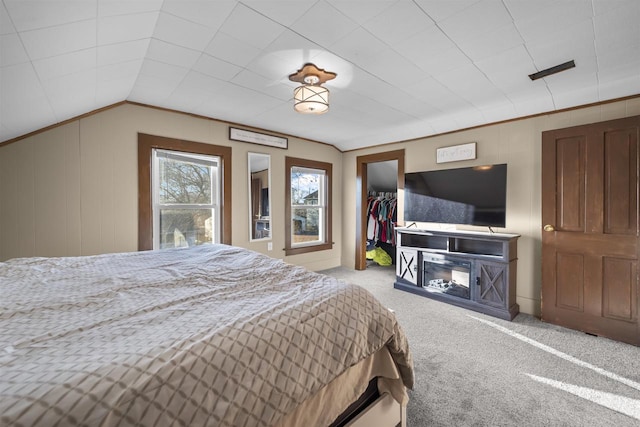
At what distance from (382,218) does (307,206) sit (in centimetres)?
151

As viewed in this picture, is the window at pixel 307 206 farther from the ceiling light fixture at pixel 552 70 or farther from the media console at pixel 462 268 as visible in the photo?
the ceiling light fixture at pixel 552 70

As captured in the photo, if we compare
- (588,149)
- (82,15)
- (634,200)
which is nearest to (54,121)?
(82,15)

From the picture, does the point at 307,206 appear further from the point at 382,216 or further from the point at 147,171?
the point at 147,171

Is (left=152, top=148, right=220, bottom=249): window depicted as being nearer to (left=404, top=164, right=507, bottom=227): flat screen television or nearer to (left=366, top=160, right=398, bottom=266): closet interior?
(left=404, top=164, right=507, bottom=227): flat screen television

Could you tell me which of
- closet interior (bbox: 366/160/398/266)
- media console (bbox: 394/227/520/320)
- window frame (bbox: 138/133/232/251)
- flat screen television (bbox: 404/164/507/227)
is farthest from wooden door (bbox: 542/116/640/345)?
window frame (bbox: 138/133/232/251)

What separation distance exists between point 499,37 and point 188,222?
342 centimetres

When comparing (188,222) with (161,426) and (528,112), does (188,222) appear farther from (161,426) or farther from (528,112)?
(528,112)

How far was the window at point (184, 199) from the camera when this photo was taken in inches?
122

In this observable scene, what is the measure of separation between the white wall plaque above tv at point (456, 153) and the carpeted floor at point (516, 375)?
1.96 m

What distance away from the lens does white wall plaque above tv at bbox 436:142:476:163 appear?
3.48m

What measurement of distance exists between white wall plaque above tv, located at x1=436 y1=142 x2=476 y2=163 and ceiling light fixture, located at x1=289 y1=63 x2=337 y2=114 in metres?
2.14

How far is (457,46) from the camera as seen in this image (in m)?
1.87

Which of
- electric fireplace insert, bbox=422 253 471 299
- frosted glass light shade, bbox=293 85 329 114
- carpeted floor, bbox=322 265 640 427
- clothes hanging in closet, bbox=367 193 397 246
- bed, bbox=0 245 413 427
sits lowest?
carpeted floor, bbox=322 265 640 427

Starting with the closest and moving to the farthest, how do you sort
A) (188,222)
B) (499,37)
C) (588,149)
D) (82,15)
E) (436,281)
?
(82,15) < (499,37) < (588,149) < (188,222) < (436,281)
